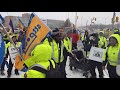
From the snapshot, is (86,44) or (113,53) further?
(86,44)

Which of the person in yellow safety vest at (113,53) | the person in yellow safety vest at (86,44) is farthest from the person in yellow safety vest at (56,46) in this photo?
the person in yellow safety vest at (86,44)

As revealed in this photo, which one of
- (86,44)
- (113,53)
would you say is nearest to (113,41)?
(113,53)

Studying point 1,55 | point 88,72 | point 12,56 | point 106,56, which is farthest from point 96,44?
point 1,55

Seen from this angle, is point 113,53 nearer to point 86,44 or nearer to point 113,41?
point 113,41

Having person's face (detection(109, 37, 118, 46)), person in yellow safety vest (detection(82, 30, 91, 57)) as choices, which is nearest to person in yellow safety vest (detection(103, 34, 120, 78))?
person's face (detection(109, 37, 118, 46))

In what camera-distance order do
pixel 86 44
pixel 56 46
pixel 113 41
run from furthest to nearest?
1. pixel 86 44
2. pixel 56 46
3. pixel 113 41

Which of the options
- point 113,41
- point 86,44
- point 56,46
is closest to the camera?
point 113,41

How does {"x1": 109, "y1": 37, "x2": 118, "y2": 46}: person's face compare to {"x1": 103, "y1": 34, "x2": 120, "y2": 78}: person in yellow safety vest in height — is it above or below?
above

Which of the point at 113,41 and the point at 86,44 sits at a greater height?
the point at 113,41

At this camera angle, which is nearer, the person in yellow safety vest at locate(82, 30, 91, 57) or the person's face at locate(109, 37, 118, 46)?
the person's face at locate(109, 37, 118, 46)

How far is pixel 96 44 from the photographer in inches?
316

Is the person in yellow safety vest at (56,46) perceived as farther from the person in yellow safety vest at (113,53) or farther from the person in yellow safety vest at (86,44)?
the person in yellow safety vest at (86,44)

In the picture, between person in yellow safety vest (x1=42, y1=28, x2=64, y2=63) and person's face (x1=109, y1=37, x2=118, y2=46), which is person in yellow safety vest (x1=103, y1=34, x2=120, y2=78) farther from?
person in yellow safety vest (x1=42, y1=28, x2=64, y2=63)
